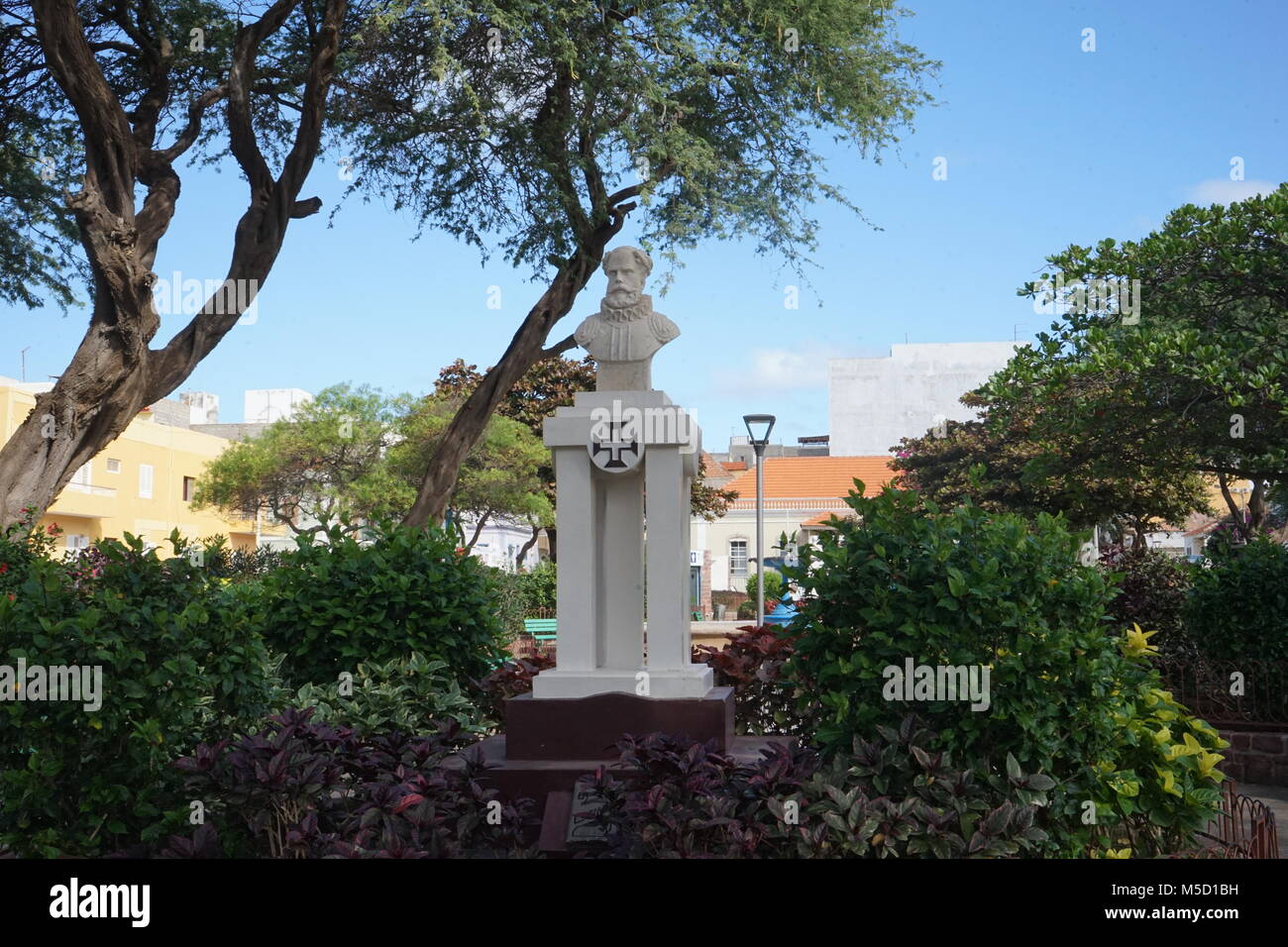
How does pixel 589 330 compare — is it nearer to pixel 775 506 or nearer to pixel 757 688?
pixel 757 688

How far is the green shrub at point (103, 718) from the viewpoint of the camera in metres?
5.47

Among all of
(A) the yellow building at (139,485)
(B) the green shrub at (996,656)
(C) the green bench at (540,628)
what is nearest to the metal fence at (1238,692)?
(B) the green shrub at (996,656)

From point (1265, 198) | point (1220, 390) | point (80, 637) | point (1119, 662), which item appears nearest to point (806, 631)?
point (1119, 662)

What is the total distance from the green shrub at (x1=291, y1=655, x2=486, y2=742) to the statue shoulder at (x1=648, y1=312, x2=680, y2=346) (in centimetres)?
250

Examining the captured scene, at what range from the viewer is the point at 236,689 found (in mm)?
5996

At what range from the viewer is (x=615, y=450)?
292 inches

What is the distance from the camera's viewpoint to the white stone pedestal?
7188 mm

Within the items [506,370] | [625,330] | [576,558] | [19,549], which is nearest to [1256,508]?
[506,370]

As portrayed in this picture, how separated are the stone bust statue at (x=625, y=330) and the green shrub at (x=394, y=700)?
2161 mm

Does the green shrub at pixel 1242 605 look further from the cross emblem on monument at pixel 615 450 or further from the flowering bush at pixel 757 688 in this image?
the cross emblem on monument at pixel 615 450

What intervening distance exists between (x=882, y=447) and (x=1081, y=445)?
137 ft

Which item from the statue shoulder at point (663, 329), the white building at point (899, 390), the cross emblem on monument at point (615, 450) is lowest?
the cross emblem on monument at point (615, 450)

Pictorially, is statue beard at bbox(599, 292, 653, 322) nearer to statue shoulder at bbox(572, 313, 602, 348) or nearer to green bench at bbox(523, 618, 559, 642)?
statue shoulder at bbox(572, 313, 602, 348)

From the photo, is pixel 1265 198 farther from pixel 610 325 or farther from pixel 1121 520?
pixel 1121 520
